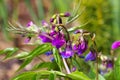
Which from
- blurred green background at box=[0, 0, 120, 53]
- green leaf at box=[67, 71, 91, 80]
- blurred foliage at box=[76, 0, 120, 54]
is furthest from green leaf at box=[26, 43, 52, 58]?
blurred foliage at box=[76, 0, 120, 54]

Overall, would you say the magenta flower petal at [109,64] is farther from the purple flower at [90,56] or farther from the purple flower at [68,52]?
the purple flower at [68,52]

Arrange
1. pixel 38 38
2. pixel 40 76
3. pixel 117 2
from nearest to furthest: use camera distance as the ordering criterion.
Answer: pixel 40 76, pixel 38 38, pixel 117 2

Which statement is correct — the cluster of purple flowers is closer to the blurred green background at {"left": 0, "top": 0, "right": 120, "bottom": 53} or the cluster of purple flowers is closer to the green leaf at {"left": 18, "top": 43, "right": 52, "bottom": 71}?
→ the green leaf at {"left": 18, "top": 43, "right": 52, "bottom": 71}

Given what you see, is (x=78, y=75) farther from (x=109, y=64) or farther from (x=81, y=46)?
(x=109, y=64)

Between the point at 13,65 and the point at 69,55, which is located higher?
the point at 69,55

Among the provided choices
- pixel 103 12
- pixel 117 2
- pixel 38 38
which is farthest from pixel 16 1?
pixel 38 38

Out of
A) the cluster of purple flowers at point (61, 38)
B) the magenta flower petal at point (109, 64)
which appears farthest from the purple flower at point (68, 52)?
the magenta flower petal at point (109, 64)

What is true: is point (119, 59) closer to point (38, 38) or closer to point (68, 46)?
point (68, 46)

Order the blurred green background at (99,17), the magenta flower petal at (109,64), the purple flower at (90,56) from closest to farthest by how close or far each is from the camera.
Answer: the purple flower at (90,56) < the magenta flower petal at (109,64) < the blurred green background at (99,17)
